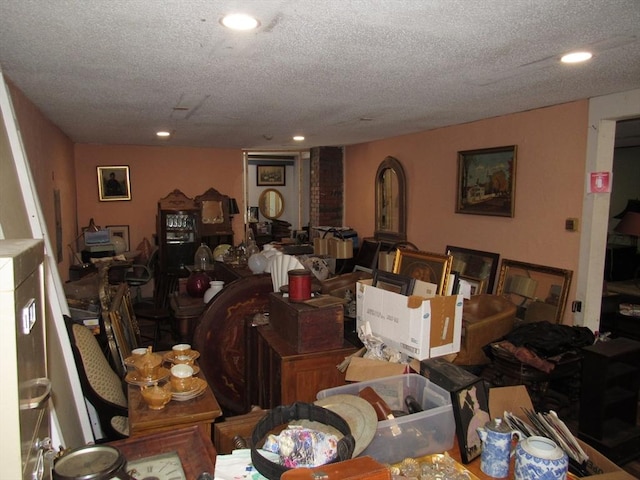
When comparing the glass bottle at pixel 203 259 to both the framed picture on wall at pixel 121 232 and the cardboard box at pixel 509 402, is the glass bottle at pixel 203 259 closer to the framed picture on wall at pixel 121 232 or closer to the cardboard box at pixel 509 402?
the framed picture on wall at pixel 121 232

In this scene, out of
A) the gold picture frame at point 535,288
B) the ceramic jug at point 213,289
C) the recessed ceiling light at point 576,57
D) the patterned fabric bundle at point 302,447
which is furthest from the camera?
the gold picture frame at point 535,288

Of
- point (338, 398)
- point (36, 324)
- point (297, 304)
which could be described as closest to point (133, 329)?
point (297, 304)

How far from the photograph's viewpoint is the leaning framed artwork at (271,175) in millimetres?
10188

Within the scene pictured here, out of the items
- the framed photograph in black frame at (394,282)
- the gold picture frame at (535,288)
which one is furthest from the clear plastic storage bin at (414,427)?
the gold picture frame at (535,288)

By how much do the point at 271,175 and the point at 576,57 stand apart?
8.33 meters

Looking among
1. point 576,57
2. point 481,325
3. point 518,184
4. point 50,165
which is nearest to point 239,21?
point 576,57

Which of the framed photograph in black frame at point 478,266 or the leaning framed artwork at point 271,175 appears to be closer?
the framed photograph in black frame at point 478,266

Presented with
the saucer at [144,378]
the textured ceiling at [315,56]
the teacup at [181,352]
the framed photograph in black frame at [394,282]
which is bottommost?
the saucer at [144,378]

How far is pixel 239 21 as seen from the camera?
180cm

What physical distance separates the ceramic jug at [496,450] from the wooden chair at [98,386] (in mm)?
1625

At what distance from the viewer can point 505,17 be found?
1.76 metres

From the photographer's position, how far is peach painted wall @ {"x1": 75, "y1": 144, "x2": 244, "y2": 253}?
6406 mm

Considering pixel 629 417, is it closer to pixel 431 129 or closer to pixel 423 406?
pixel 423 406

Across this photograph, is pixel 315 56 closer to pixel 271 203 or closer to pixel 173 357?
pixel 173 357
